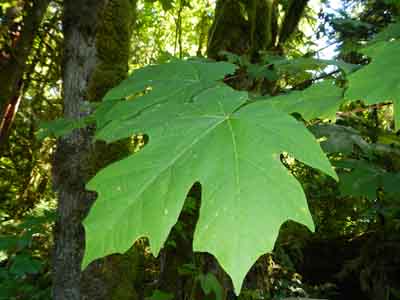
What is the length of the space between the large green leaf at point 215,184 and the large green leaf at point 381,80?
0.17 m

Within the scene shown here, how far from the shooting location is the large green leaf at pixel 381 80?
770 mm

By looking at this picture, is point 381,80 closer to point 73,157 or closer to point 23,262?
point 73,157

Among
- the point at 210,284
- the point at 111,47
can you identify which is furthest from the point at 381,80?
the point at 111,47

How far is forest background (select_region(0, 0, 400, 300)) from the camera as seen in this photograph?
1.35 m

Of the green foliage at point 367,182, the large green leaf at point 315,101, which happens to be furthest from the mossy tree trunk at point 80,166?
the large green leaf at point 315,101

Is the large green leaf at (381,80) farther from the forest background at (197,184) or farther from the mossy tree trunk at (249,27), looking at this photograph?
the mossy tree trunk at (249,27)

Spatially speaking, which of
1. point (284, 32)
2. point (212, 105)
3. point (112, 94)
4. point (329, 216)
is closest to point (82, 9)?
point (284, 32)

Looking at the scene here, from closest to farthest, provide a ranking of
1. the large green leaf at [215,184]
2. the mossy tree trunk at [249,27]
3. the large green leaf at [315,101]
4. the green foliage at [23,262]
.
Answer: the large green leaf at [215,184] < the large green leaf at [315,101] < the green foliage at [23,262] < the mossy tree trunk at [249,27]

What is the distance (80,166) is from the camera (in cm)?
254

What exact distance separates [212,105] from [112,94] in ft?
1.23

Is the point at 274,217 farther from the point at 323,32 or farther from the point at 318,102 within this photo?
the point at 323,32

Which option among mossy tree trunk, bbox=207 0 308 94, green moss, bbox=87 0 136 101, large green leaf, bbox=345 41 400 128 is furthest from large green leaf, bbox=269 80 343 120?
mossy tree trunk, bbox=207 0 308 94

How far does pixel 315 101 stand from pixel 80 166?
1.90m

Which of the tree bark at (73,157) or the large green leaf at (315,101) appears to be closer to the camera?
the large green leaf at (315,101)
